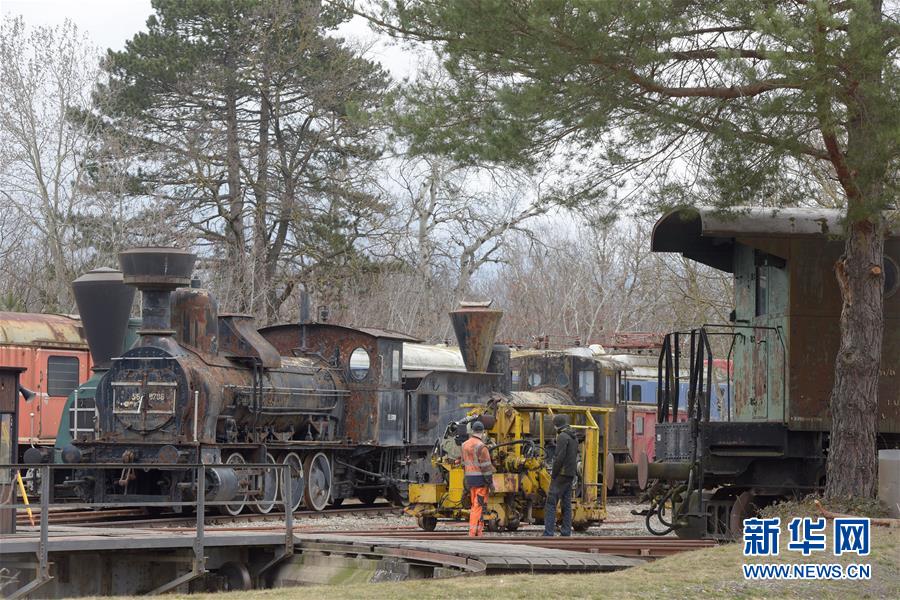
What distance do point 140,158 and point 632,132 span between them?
1060 inches

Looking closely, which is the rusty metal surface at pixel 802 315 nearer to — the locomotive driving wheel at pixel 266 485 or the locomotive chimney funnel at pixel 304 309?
the locomotive driving wheel at pixel 266 485

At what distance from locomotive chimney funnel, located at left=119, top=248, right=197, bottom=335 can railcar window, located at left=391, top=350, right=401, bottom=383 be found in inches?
186

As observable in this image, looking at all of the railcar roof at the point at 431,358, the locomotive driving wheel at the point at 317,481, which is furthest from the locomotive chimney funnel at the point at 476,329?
the locomotive driving wheel at the point at 317,481

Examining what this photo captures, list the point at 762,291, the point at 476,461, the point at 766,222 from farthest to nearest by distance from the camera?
the point at 762,291
the point at 476,461
the point at 766,222

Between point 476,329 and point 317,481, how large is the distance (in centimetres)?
424

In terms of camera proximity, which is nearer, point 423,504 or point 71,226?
point 423,504

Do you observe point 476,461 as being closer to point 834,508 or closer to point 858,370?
point 834,508

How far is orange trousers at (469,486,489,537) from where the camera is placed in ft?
52.8

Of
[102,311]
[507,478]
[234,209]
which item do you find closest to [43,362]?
[102,311]

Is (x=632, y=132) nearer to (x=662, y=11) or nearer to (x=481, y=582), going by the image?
(x=662, y=11)

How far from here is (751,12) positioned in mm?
13328

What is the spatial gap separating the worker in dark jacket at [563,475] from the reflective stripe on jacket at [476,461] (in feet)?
2.75

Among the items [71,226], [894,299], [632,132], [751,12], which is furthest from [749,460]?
[71,226]

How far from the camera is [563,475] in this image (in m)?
16.2
